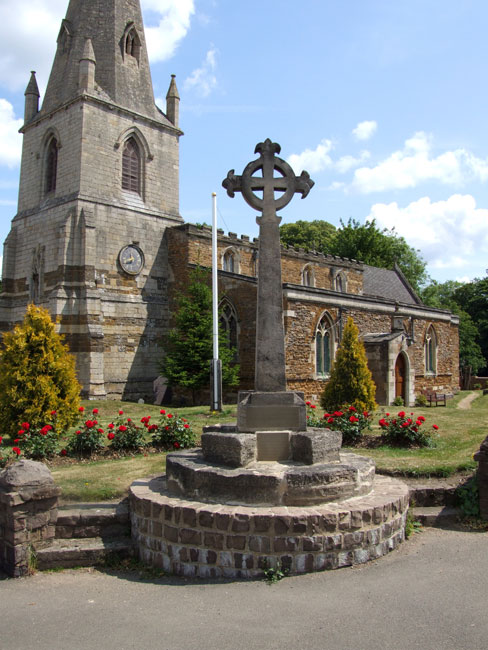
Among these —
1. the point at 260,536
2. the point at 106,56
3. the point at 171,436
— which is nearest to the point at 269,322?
the point at 260,536

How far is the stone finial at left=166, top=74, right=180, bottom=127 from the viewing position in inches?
1069

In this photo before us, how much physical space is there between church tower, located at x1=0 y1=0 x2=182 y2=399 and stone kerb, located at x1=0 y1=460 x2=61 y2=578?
15608 mm

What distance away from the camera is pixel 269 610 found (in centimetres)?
450

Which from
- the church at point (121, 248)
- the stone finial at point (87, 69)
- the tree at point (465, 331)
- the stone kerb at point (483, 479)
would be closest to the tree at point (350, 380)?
the church at point (121, 248)

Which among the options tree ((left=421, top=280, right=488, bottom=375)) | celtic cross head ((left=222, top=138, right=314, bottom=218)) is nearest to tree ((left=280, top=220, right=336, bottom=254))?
tree ((left=421, top=280, right=488, bottom=375))

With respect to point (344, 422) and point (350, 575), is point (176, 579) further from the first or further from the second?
point (344, 422)

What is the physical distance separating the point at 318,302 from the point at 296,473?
1636 cm

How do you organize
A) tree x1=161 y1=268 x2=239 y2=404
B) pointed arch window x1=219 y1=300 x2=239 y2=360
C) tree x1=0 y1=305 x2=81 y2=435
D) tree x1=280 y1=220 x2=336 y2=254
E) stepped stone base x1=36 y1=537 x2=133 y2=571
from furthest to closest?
tree x1=280 y1=220 x2=336 y2=254 → pointed arch window x1=219 y1=300 x2=239 y2=360 → tree x1=161 y1=268 x2=239 y2=404 → tree x1=0 y1=305 x2=81 y2=435 → stepped stone base x1=36 y1=537 x2=133 y2=571

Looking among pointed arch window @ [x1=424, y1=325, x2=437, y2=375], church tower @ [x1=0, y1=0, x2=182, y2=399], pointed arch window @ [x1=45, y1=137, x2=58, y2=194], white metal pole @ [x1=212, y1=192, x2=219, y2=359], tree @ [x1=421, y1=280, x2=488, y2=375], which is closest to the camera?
white metal pole @ [x1=212, y1=192, x2=219, y2=359]

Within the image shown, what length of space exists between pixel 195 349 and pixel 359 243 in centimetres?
2887

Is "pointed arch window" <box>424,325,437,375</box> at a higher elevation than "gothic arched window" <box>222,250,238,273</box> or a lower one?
lower

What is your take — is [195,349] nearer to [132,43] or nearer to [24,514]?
[24,514]

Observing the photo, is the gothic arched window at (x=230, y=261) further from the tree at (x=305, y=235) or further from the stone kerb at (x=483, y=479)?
the tree at (x=305, y=235)

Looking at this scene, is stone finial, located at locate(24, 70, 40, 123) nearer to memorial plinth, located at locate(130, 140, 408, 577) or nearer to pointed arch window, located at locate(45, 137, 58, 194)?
pointed arch window, located at locate(45, 137, 58, 194)
